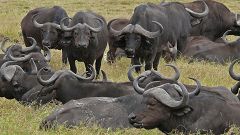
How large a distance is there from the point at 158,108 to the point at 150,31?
21.3 feet

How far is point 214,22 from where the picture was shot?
65.8 ft

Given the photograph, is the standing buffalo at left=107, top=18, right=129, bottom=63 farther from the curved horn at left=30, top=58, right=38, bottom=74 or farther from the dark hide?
the curved horn at left=30, top=58, right=38, bottom=74

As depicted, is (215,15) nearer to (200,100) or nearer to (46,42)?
(46,42)

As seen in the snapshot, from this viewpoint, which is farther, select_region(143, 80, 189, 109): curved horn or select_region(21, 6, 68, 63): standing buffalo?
select_region(21, 6, 68, 63): standing buffalo

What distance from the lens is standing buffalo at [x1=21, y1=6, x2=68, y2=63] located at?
15.5 metres

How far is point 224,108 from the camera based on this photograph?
8.46 metres

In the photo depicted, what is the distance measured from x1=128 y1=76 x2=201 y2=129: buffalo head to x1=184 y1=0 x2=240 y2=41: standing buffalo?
38.1ft

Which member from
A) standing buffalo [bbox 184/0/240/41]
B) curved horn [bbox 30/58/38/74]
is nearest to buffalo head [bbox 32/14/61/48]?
curved horn [bbox 30/58/38/74]

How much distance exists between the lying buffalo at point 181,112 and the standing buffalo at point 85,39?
5.47m

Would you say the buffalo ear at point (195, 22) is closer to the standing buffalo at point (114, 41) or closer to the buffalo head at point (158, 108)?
the standing buffalo at point (114, 41)

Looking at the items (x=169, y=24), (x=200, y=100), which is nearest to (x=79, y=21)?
(x=169, y=24)

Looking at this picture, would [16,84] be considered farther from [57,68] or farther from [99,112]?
[57,68]

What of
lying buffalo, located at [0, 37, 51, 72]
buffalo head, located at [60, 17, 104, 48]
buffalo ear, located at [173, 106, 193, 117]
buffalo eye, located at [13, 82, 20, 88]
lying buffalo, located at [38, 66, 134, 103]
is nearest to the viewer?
buffalo ear, located at [173, 106, 193, 117]

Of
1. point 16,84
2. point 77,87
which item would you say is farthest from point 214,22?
point 77,87
